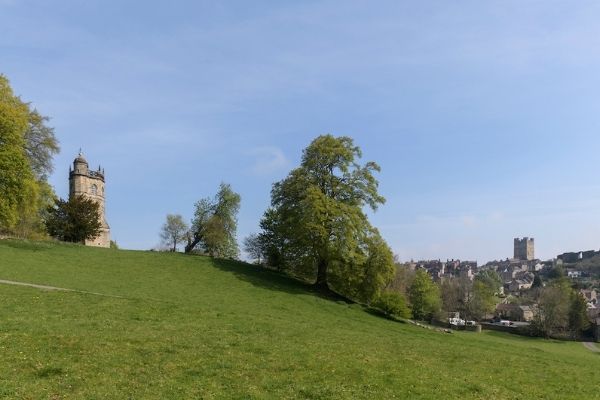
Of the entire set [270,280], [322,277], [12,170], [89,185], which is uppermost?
[89,185]

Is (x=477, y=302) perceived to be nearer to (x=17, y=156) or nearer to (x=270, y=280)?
(x=270, y=280)

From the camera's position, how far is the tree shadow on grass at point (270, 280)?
4357 cm

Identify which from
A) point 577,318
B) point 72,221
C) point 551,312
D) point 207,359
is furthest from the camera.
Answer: point 577,318

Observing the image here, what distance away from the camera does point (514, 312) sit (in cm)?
14138

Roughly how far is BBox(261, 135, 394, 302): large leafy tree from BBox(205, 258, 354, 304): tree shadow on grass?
5.22ft

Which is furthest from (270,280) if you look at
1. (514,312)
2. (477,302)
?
(514,312)

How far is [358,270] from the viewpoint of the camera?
4600 cm

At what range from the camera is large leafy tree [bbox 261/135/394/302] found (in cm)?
4525

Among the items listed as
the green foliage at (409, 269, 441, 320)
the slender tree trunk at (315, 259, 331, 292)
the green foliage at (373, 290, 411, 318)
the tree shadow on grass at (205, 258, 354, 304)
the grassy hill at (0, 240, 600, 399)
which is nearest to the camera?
the grassy hill at (0, 240, 600, 399)

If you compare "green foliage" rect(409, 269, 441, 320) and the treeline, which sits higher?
the treeline

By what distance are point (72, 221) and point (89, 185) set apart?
2947cm

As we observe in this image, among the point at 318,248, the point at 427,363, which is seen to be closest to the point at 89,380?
the point at 427,363

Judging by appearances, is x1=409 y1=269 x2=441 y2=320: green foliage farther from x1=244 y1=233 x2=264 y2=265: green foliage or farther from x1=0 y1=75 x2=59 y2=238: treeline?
x1=0 y1=75 x2=59 y2=238: treeline

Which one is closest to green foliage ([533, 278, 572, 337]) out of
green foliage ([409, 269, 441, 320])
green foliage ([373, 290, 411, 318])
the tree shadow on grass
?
green foliage ([409, 269, 441, 320])
